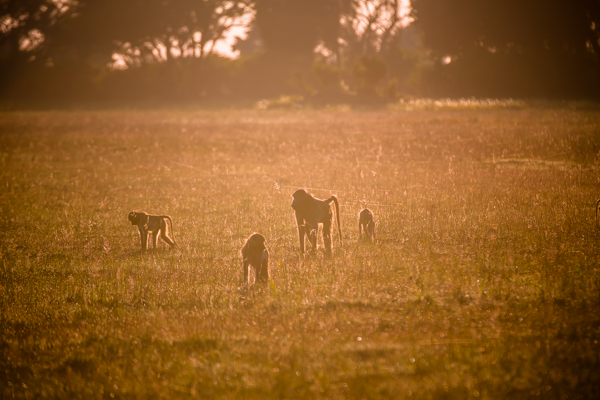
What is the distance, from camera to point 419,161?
58.0ft

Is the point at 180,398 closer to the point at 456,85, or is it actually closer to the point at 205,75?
the point at 456,85

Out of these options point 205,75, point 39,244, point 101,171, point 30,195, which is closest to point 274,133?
point 101,171

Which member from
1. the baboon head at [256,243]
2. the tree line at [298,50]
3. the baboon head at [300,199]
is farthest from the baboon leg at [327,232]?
the tree line at [298,50]

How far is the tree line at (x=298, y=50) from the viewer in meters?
46.9

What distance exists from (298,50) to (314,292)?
197ft

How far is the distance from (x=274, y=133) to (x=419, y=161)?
9.74 m

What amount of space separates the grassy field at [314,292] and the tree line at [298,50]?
34.9 metres

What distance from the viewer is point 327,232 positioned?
8.22 meters

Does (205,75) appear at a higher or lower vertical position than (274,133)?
higher

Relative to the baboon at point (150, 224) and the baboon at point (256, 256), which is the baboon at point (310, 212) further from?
the baboon at point (150, 224)

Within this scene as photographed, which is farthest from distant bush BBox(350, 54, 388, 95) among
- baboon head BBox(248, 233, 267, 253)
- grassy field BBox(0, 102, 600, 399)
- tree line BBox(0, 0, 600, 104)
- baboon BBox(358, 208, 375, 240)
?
baboon head BBox(248, 233, 267, 253)

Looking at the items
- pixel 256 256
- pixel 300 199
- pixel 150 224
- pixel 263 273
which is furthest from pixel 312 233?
pixel 150 224

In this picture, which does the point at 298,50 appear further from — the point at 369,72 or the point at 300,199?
the point at 300,199

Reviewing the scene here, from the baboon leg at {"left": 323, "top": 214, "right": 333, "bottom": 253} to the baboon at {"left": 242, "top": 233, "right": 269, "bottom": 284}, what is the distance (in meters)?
1.46
